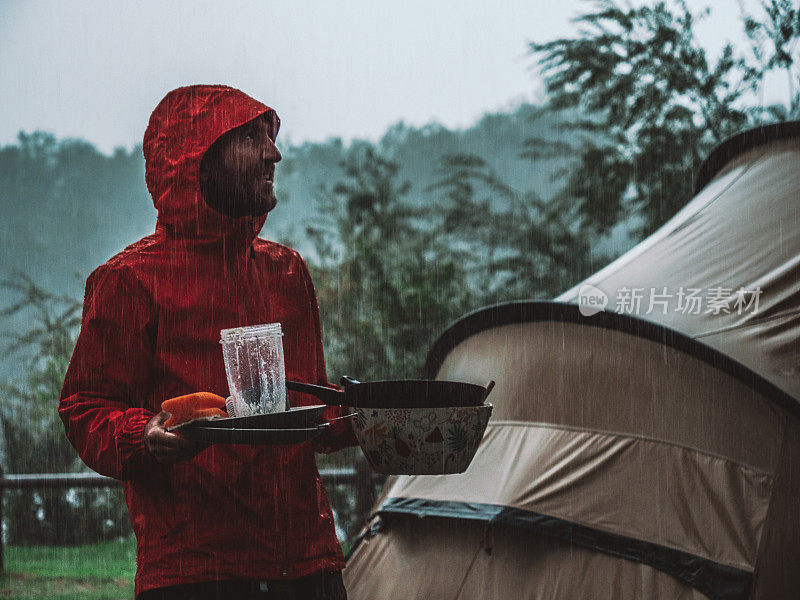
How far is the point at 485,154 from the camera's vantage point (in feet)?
35.6

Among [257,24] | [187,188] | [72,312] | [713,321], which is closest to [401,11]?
[257,24]

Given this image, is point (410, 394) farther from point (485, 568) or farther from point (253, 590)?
point (485, 568)

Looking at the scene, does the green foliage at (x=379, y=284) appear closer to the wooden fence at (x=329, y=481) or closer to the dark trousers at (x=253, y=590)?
the wooden fence at (x=329, y=481)

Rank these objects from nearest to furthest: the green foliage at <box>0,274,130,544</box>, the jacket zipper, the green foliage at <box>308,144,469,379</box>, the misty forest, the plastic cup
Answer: the plastic cup < the jacket zipper < the green foliage at <box>0,274,130,544</box> < the misty forest < the green foliage at <box>308,144,469,379</box>

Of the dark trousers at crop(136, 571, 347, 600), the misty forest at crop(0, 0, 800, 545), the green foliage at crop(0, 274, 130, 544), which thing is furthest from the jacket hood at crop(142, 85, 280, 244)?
the green foliage at crop(0, 274, 130, 544)

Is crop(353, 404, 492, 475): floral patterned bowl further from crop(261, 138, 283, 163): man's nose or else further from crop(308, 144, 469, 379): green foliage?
crop(308, 144, 469, 379): green foliage

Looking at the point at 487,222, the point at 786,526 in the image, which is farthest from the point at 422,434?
the point at 487,222

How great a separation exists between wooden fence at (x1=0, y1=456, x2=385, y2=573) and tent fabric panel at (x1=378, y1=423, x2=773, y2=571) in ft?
6.74

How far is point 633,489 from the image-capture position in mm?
2723

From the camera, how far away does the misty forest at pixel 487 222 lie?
21.6 ft

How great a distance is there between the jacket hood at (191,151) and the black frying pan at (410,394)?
32 cm

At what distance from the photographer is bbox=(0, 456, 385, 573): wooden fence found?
497 cm

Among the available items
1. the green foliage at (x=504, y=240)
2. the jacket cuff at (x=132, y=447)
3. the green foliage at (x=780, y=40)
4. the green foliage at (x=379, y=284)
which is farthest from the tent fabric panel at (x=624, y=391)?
the green foliage at (x=780, y=40)

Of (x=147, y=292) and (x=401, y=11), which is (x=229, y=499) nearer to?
(x=147, y=292)
